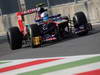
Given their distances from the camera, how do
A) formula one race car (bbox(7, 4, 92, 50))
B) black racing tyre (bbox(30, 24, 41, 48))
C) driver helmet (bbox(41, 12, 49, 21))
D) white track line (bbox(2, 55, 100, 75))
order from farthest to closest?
1. driver helmet (bbox(41, 12, 49, 21))
2. formula one race car (bbox(7, 4, 92, 50))
3. black racing tyre (bbox(30, 24, 41, 48))
4. white track line (bbox(2, 55, 100, 75))

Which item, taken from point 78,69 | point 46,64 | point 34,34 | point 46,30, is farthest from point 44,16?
point 78,69

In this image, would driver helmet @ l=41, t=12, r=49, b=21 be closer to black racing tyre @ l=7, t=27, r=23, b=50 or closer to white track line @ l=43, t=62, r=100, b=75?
black racing tyre @ l=7, t=27, r=23, b=50

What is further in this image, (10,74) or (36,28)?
(36,28)

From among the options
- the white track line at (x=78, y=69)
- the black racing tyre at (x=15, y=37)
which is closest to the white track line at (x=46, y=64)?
the white track line at (x=78, y=69)

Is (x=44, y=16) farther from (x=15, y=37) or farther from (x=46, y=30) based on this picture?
(x=15, y=37)

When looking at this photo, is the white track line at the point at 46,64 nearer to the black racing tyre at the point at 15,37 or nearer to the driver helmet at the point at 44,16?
the black racing tyre at the point at 15,37

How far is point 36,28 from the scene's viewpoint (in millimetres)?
11703

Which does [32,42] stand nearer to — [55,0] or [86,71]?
[86,71]

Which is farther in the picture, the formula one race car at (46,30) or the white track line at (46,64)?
the formula one race car at (46,30)

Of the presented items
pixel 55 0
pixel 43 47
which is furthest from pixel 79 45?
pixel 55 0

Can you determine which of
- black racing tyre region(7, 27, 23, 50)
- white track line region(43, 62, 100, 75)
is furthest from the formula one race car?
white track line region(43, 62, 100, 75)

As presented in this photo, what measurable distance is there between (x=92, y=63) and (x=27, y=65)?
67.2 inches

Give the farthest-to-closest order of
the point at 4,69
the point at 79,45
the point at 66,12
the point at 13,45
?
the point at 66,12 < the point at 13,45 < the point at 79,45 < the point at 4,69

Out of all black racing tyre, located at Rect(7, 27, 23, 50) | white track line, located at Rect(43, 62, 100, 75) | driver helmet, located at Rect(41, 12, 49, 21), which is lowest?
black racing tyre, located at Rect(7, 27, 23, 50)
